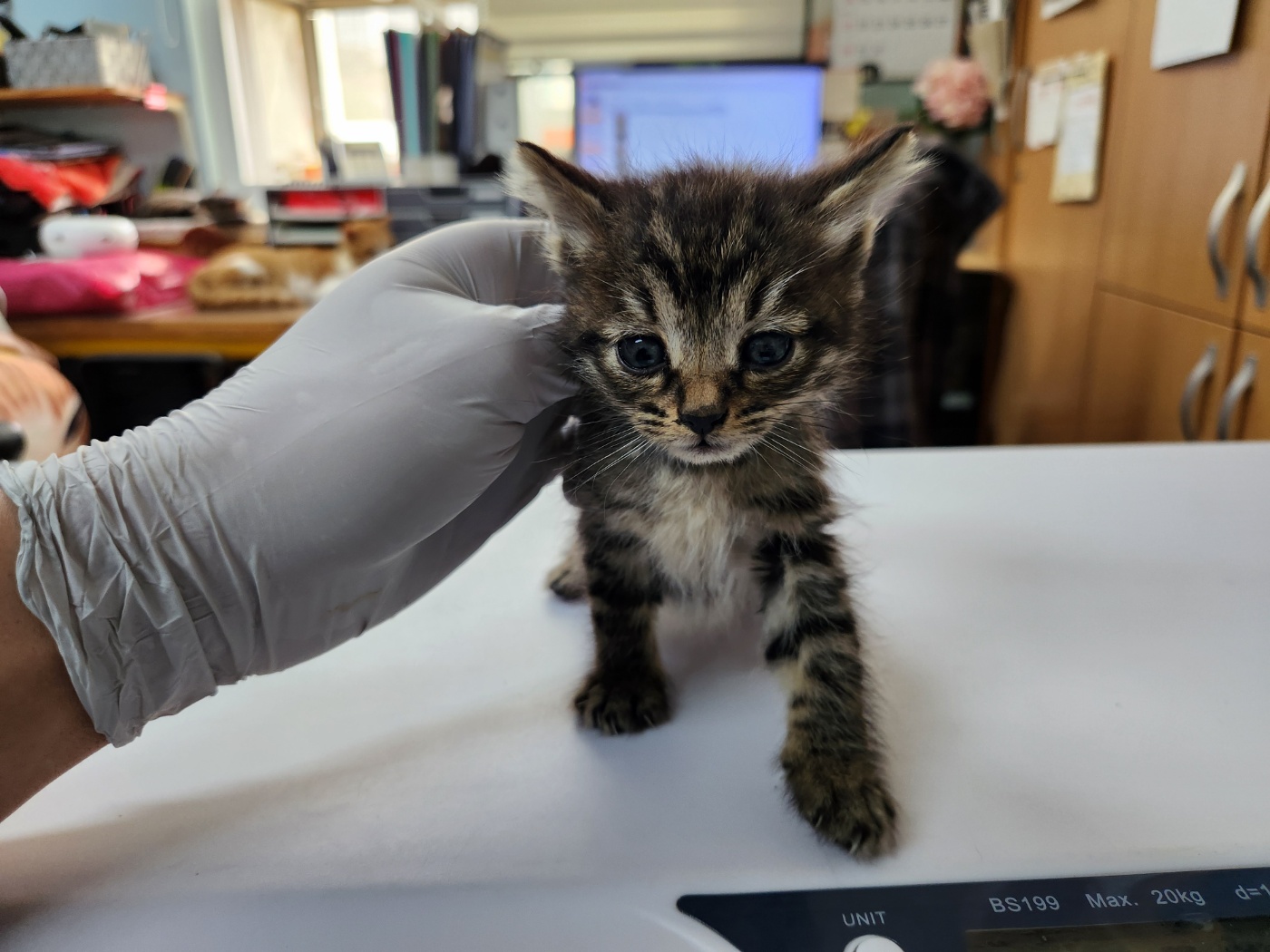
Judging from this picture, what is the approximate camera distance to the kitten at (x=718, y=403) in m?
0.67

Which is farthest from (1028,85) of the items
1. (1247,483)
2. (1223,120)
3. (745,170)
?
(745,170)

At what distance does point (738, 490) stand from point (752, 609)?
0.16m

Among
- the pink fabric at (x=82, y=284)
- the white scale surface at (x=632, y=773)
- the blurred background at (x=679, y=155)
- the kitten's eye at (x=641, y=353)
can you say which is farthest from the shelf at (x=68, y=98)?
the kitten's eye at (x=641, y=353)

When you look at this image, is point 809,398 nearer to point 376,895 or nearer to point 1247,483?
point 376,895

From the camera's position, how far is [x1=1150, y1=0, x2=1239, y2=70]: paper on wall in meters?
1.50

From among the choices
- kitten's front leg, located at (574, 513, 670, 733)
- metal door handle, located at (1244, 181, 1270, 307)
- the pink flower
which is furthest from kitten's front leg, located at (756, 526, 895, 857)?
the pink flower

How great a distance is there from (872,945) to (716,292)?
462mm

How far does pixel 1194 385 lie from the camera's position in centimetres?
165

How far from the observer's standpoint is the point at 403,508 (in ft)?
2.20

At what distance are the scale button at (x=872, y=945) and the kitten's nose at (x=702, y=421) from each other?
368 millimetres

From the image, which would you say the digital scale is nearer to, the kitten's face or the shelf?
the kitten's face

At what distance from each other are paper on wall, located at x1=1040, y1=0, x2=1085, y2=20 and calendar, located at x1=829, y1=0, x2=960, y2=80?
381mm

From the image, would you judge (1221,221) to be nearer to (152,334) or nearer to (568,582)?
(568,582)

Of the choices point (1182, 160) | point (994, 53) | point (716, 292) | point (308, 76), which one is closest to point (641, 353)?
point (716, 292)
